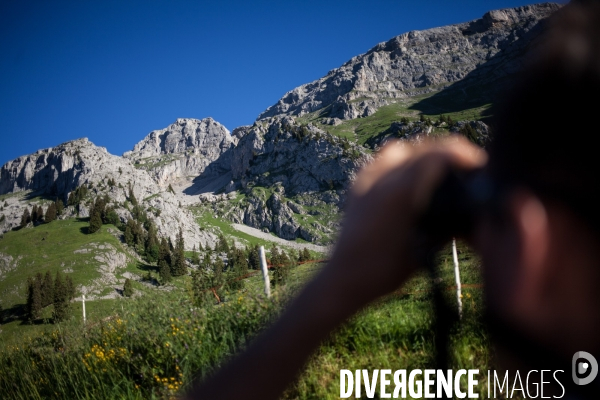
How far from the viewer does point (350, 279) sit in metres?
0.69

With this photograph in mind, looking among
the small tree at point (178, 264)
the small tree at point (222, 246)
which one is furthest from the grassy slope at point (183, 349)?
the small tree at point (222, 246)

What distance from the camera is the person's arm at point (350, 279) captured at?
70 cm

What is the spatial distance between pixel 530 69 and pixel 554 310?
48 cm

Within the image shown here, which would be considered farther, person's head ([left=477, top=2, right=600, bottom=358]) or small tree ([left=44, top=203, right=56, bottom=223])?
small tree ([left=44, top=203, right=56, bottom=223])

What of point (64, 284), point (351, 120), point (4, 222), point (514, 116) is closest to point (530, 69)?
point (514, 116)

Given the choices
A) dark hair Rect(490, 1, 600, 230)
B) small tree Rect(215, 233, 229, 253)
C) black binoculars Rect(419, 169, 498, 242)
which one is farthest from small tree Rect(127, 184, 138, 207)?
dark hair Rect(490, 1, 600, 230)

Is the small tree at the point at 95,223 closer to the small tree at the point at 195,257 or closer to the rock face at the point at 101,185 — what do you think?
the rock face at the point at 101,185

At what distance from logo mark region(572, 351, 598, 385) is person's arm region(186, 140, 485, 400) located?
0.31m

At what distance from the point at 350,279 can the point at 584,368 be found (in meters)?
0.42

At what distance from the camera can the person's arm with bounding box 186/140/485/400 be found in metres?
0.70

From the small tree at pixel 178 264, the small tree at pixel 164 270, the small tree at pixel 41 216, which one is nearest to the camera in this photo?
the small tree at pixel 178 264

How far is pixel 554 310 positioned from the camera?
0.57 m

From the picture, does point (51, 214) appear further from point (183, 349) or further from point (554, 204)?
point (554, 204)

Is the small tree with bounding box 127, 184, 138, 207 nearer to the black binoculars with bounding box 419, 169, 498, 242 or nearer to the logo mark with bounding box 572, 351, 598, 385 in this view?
the black binoculars with bounding box 419, 169, 498, 242
